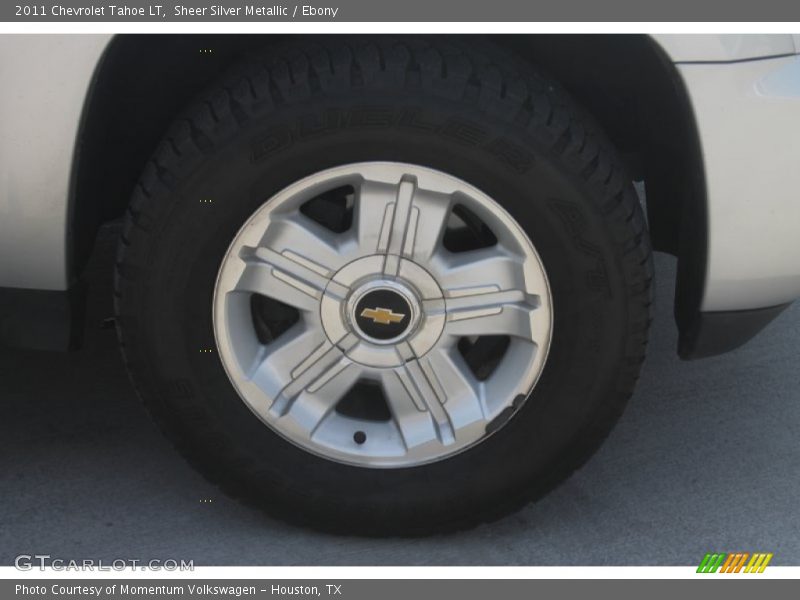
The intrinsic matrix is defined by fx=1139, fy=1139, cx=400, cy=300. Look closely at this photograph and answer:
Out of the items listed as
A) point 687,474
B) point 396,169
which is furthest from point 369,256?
point 687,474

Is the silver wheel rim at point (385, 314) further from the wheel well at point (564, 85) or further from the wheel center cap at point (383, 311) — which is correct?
the wheel well at point (564, 85)

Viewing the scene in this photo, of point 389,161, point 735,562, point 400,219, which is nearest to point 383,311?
point 400,219

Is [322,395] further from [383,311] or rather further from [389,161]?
[389,161]

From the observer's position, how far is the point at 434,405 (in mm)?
2396

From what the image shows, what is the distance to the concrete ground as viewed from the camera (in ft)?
8.02

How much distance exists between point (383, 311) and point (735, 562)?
36.4 inches

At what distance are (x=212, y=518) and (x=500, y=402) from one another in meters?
0.71

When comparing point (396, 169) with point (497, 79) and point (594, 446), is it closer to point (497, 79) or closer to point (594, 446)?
point (497, 79)

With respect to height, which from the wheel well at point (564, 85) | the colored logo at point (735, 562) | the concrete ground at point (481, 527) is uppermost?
the wheel well at point (564, 85)

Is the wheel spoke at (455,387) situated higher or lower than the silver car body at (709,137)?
lower

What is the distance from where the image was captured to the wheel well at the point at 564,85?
2256 millimetres

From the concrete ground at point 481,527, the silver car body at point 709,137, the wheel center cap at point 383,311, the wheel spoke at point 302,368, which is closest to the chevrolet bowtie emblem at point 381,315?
the wheel center cap at point 383,311

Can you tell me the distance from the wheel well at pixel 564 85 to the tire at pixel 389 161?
0.12m

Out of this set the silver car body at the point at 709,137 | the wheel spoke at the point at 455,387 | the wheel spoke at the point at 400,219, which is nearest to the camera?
the silver car body at the point at 709,137
